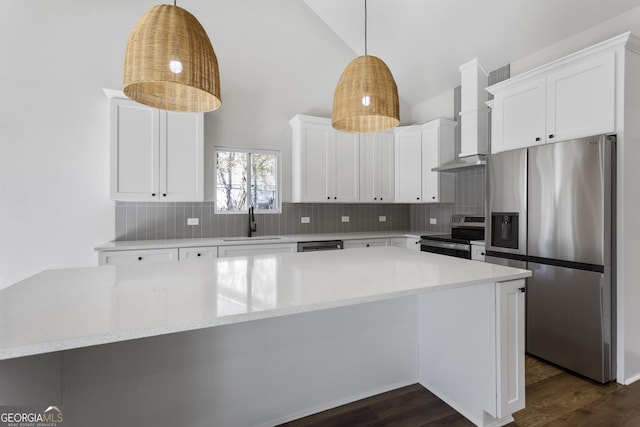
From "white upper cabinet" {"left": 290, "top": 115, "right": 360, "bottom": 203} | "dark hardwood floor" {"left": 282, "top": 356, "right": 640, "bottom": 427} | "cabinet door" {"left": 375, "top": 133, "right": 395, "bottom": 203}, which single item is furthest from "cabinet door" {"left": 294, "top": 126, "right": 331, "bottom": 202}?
"dark hardwood floor" {"left": 282, "top": 356, "right": 640, "bottom": 427}

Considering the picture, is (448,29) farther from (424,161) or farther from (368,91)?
(368,91)

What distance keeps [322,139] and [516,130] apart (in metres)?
2.17

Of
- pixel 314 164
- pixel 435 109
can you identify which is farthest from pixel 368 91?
pixel 435 109

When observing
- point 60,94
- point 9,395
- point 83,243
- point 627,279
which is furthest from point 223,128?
point 627,279

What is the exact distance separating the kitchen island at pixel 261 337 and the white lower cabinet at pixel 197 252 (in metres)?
1.34

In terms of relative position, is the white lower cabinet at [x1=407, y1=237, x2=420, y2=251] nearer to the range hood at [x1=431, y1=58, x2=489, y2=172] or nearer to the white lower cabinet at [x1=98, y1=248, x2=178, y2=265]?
the range hood at [x1=431, y1=58, x2=489, y2=172]

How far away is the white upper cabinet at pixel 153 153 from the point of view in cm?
308

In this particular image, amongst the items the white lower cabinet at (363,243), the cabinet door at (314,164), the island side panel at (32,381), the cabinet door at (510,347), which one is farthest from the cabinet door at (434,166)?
the island side panel at (32,381)

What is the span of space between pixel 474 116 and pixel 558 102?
3.52ft

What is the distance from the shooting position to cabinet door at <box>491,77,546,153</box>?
2.75m

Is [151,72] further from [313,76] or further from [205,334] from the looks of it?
[313,76]

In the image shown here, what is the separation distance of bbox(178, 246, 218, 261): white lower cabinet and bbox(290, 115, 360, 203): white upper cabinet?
4.26 ft

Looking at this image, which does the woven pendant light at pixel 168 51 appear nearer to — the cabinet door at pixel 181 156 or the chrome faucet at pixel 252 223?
the cabinet door at pixel 181 156

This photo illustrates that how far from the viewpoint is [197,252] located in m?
3.21
